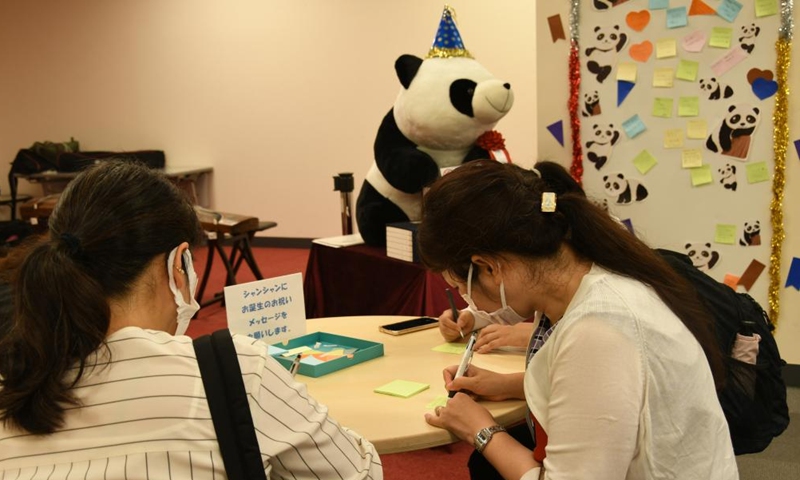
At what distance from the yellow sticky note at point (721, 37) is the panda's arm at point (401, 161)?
1217 millimetres

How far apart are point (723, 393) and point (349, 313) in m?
2.17

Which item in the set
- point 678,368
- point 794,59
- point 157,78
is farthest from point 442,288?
point 157,78

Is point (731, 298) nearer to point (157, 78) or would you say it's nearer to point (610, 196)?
point (610, 196)

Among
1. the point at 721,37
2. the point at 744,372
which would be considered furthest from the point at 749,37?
the point at 744,372

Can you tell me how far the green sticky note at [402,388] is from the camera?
1532 mm

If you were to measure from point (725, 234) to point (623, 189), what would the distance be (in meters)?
0.44

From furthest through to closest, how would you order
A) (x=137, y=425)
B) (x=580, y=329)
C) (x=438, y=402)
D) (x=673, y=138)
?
(x=673, y=138) → (x=438, y=402) → (x=580, y=329) → (x=137, y=425)

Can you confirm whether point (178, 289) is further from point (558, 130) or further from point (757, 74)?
point (757, 74)

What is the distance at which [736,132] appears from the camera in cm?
298

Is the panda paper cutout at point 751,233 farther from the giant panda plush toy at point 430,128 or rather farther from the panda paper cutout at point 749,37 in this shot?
the giant panda plush toy at point 430,128

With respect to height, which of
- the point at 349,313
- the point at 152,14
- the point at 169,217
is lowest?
the point at 349,313

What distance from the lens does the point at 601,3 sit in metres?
A: 3.07

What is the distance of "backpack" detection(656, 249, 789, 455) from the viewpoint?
1543 mm

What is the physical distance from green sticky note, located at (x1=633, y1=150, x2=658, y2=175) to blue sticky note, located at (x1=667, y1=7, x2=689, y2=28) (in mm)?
511
